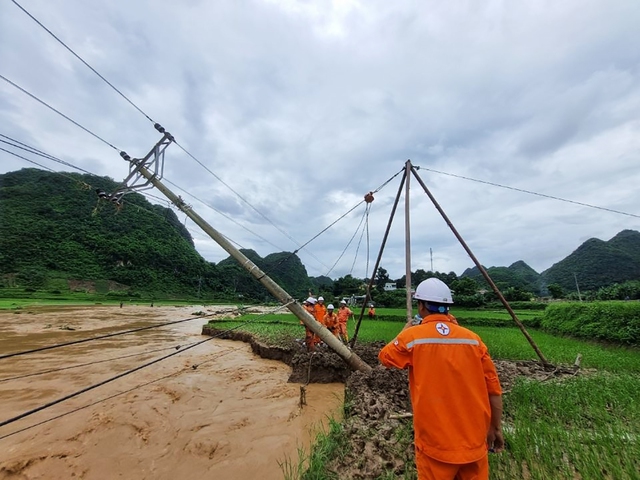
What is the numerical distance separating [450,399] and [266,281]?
5.16 meters

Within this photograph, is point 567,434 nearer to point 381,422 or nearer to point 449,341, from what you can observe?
point 381,422

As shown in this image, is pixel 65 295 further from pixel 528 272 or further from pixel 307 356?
pixel 528 272

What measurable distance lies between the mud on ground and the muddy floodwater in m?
0.53

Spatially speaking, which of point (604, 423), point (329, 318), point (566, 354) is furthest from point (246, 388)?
point (566, 354)

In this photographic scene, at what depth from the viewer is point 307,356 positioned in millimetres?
9086

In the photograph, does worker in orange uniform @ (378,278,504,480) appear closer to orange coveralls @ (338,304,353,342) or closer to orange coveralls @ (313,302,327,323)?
orange coveralls @ (313,302,327,323)

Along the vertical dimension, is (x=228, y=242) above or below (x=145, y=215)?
below

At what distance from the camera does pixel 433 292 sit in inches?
103

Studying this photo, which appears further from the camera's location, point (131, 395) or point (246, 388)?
point (246, 388)

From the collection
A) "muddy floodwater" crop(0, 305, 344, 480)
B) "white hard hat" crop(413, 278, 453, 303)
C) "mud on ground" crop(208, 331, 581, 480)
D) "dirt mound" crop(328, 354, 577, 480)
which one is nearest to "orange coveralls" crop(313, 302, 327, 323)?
"mud on ground" crop(208, 331, 581, 480)

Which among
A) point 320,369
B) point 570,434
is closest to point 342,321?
point 320,369

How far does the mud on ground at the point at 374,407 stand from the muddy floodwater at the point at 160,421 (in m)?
0.53

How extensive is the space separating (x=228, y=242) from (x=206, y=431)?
12.8 ft

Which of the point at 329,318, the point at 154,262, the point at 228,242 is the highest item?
the point at 154,262
